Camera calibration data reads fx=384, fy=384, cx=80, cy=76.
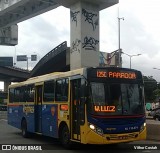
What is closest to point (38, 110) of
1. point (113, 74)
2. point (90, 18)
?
point (113, 74)

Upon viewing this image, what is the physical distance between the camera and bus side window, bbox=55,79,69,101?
1365cm

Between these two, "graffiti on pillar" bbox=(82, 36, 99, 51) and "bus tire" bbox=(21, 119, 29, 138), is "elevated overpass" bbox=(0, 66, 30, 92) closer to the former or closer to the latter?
"graffiti on pillar" bbox=(82, 36, 99, 51)

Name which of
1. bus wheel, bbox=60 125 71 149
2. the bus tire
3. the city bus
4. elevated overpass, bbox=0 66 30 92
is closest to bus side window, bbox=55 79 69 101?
the city bus

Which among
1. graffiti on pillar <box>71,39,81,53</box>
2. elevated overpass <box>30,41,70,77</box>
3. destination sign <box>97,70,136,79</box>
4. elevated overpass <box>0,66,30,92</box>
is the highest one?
elevated overpass <box>0,66,30,92</box>

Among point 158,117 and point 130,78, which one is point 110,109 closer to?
point 130,78

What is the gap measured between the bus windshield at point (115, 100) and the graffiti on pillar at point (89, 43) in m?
15.3

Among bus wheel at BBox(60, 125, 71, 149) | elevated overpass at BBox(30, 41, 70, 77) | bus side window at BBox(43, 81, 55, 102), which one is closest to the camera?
bus wheel at BBox(60, 125, 71, 149)

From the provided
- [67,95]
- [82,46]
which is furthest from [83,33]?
[67,95]

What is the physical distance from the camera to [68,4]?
95.2 ft

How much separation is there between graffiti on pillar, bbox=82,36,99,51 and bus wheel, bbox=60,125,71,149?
14285 mm

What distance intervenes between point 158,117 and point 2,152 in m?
24.1

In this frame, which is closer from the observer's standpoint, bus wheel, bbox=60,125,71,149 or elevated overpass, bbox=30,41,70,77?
bus wheel, bbox=60,125,71,149

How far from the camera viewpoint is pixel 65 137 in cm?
1361

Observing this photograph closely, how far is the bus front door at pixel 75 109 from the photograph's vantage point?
12.5m
